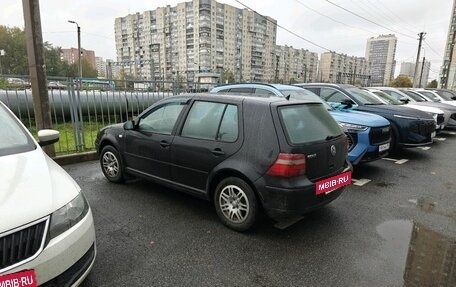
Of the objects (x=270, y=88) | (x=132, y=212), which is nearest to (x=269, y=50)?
(x=270, y=88)

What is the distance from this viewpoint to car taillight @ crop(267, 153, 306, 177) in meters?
2.99

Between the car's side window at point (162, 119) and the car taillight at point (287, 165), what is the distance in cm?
160

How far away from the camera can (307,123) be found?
3406mm

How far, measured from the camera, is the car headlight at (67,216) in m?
1.97

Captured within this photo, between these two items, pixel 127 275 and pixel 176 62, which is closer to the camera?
pixel 127 275

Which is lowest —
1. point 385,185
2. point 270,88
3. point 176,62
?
point 385,185

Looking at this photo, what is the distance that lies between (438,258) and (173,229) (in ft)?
9.02

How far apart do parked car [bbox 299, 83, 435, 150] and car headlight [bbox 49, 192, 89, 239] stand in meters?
6.08

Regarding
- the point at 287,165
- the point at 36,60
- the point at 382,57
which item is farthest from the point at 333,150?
the point at 382,57

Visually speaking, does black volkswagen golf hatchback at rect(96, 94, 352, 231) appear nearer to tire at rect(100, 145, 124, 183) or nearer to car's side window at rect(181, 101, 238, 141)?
car's side window at rect(181, 101, 238, 141)

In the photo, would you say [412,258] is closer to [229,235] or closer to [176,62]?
[229,235]

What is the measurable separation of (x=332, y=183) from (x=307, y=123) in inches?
28.8

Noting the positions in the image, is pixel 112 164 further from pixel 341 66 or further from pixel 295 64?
pixel 341 66

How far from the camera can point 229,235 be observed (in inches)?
132
